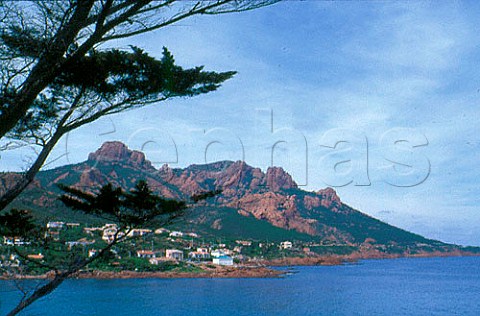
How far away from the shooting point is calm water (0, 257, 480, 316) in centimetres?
2525

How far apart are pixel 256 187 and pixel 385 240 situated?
107 feet

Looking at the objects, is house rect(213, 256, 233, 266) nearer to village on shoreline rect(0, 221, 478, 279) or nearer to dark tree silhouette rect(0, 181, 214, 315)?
village on shoreline rect(0, 221, 478, 279)

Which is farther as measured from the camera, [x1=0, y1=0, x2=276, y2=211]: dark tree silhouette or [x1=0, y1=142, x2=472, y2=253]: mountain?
[x1=0, y1=142, x2=472, y2=253]: mountain

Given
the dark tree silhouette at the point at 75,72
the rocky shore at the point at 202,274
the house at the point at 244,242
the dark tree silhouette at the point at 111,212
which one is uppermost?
the dark tree silhouette at the point at 75,72

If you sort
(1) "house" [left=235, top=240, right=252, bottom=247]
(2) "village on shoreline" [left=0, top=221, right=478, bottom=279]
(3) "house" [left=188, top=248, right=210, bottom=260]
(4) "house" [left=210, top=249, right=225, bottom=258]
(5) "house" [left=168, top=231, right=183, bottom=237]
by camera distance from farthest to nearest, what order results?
(1) "house" [left=235, top=240, right=252, bottom=247] < (5) "house" [left=168, top=231, right=183, bottom=237] < (4) "house" [left=210, top=249, right=225, bottom=258] < (3) "house" [left=188, top=248, right=210, bottom=260] < (2) "village on shoreline" [left=0, top=221, right=478, bottom=279]

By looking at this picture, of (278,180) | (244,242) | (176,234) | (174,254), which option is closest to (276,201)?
(278,180)

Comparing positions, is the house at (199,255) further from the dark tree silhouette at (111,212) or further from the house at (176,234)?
the dark tree silhouette at (111,212)

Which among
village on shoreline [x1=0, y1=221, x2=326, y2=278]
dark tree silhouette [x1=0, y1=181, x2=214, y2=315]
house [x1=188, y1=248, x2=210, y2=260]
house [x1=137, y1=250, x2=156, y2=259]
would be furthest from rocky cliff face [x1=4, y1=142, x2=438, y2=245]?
dark tree silhouette [x1=0, y1=181, x2=214, y2=315]

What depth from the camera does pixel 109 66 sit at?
4395 millimetres

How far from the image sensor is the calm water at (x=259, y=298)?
82.8ft

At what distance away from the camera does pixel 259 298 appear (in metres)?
30.4

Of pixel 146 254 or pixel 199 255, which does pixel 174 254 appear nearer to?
pixel 146 254

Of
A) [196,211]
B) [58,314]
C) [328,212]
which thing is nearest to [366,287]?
[58,314]

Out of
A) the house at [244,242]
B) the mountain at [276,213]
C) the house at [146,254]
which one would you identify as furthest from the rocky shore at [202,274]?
the mountain at [276,213]
